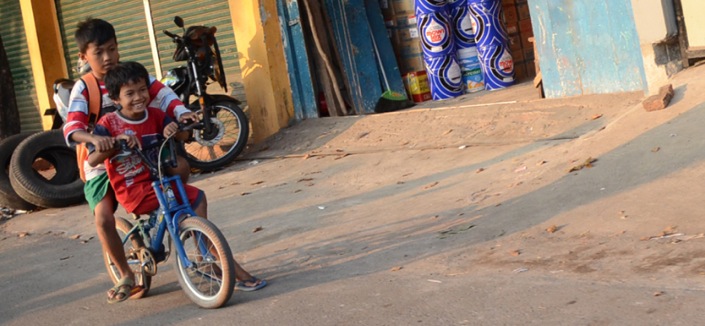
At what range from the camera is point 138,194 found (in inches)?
222

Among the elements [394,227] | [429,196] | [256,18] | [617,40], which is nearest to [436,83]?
[256,18]

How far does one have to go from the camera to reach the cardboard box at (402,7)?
11844 millimetres

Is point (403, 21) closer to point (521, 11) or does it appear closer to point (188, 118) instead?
point (521, 11)

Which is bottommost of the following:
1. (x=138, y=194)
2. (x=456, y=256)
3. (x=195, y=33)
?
(x=456, y=256)

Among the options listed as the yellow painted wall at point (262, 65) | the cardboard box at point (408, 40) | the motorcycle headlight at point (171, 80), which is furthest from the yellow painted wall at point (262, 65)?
the cardboard box at point (408, 40)

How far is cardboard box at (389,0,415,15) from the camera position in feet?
38.9

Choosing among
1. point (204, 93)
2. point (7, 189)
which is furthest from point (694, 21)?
point (7, 189)

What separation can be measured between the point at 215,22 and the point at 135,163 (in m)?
6.27

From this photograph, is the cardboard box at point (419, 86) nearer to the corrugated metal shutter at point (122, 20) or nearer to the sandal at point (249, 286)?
the corrugated metal shutter at point (122, 20)

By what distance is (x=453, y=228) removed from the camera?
21.1 ft

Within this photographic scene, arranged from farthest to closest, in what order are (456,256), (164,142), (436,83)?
(436,83) → (456,256) → (164,142)

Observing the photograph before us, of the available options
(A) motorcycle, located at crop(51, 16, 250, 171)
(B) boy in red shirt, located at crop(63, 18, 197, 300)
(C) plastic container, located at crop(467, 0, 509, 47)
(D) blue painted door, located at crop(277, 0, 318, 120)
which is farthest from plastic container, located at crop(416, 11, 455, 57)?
(B) boy in red shirt, located at crop(63, 18, 197, 300)

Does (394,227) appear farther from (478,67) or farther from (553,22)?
(478,67)

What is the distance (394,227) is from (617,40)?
3056mm
